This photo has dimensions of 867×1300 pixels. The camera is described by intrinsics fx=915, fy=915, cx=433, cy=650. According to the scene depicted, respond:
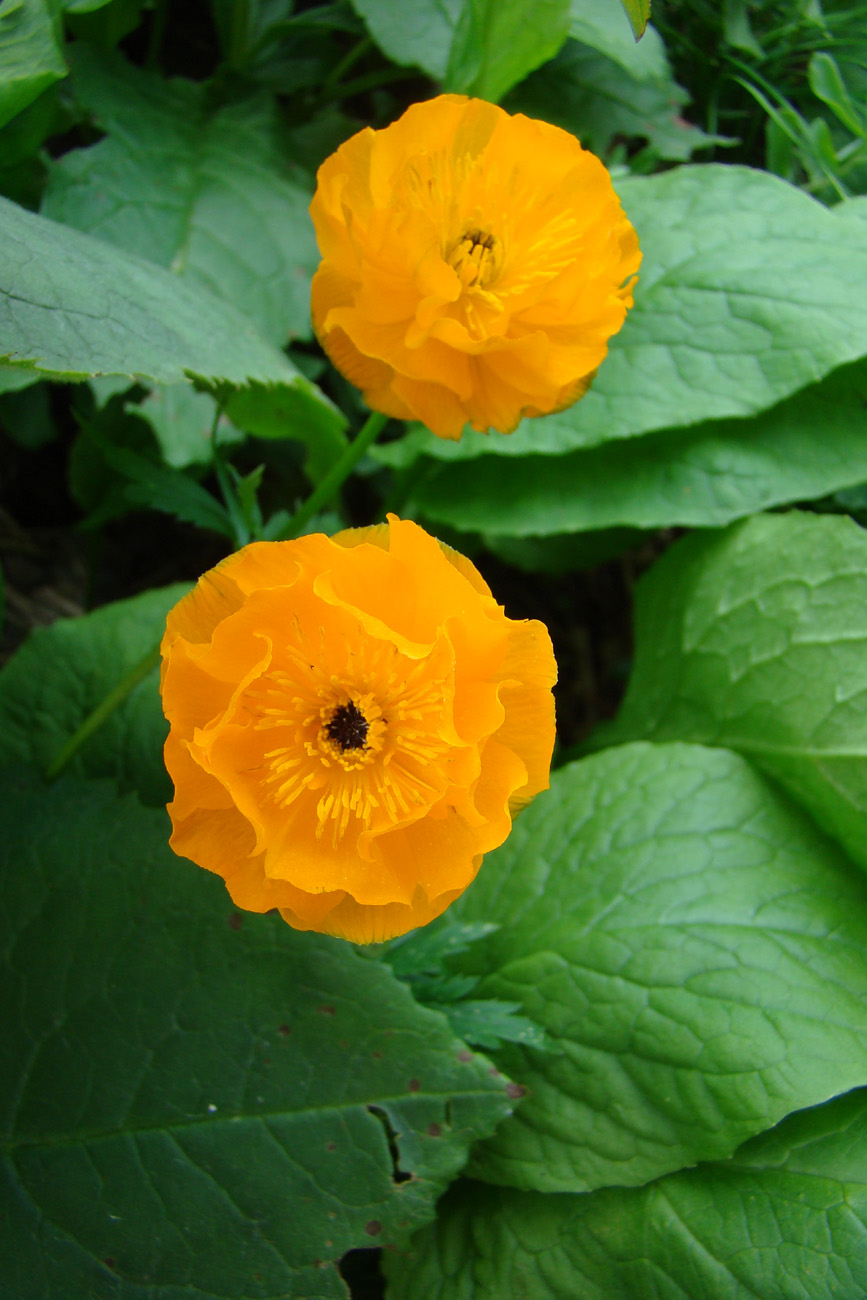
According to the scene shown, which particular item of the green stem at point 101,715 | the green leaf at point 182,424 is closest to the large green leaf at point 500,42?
the green leaf at point 182,424

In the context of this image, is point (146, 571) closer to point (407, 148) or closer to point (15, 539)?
point (15, 539)

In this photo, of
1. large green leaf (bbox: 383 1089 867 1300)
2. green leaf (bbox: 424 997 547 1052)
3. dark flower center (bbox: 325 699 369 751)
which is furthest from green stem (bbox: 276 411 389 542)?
large green leaf (bbox: 383 1089 867 1300)

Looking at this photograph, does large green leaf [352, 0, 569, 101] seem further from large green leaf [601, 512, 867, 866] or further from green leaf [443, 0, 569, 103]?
large green leaf [601, 512, 867, 866]

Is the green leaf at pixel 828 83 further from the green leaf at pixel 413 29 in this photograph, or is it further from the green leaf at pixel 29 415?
the green leaf at pixel 29 415

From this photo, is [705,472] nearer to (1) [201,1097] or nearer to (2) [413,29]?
(2) [413,29]

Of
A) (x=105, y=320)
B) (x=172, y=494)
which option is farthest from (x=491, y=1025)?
(x=105, y=320)

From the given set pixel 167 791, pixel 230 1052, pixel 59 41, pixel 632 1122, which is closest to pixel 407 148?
pixel 59 41
